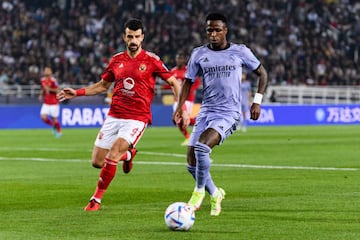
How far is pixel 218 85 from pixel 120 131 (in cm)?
168

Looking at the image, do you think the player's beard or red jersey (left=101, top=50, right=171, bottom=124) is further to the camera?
Answer: red jersey (left=101, top=50, right=171, bottom=124)

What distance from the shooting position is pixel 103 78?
13.9m

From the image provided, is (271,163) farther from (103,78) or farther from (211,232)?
(211,232)

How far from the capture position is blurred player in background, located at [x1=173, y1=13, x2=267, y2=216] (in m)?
12.3

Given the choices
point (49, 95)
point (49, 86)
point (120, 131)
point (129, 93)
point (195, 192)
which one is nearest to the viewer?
point (195, 192)

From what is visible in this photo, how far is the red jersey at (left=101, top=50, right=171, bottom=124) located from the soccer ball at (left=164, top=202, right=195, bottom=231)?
324cm

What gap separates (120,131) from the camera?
13.4m

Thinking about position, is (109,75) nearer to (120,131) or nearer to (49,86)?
(120,131)

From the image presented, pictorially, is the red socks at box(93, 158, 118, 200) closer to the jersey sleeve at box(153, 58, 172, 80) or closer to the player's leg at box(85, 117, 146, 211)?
the player's leg at box(85, 117, 146, 211)

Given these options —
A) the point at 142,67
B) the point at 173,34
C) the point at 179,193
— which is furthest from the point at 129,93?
the point at 173,34

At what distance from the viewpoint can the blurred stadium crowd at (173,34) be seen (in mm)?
46875

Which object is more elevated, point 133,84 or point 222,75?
point 222,75

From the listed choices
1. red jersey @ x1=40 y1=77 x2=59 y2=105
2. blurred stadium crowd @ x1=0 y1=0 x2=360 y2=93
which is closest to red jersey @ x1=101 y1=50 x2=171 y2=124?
red jersey @ x1=40 y1=77 x2=59 y2=105

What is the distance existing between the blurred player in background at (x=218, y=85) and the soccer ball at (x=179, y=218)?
172 cm
